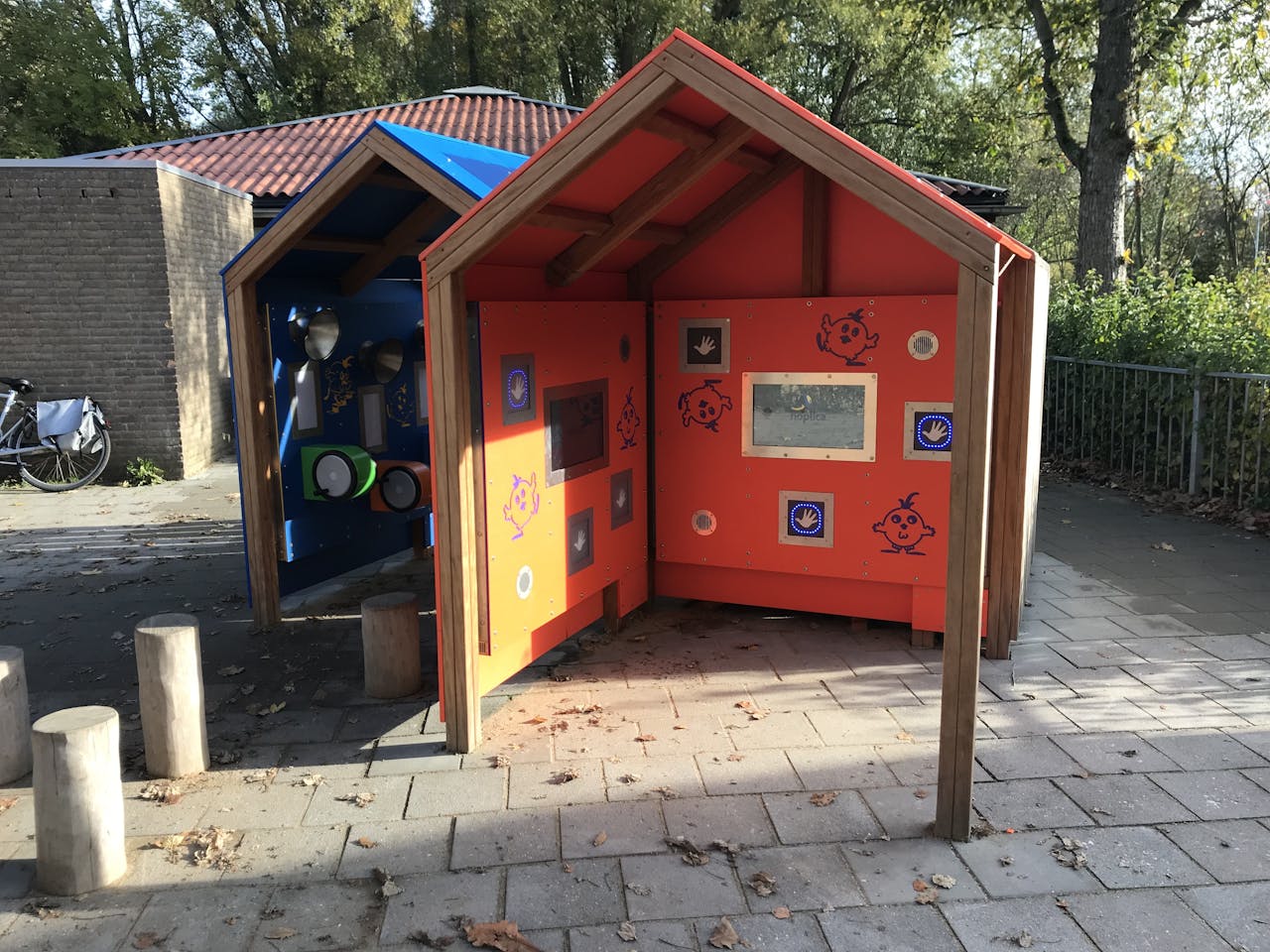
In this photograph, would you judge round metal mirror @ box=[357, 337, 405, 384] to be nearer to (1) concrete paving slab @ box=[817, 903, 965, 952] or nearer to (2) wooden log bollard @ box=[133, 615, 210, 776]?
(2) wooden log bollard @ box=[133, 615, 210, 776]

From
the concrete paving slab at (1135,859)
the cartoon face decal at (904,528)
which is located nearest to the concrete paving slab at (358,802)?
the concrete paving slab at (1135,859)

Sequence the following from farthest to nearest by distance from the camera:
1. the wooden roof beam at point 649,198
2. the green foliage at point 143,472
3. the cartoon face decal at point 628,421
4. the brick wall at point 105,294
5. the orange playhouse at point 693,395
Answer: the green foliage at point 143,472 < the brick wall at point 105,294 < the cartoon face decal at point 628,421 < the wooden roof beam at point 649,198 < the orange playhouse at point 693,395

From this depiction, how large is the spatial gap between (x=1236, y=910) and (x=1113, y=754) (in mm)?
1231

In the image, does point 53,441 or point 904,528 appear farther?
point 53,441

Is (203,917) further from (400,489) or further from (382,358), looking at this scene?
(382,358)

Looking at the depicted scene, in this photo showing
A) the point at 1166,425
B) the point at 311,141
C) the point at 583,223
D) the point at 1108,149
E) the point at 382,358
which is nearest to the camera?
the point at 583,223

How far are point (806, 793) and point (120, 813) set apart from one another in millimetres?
2668

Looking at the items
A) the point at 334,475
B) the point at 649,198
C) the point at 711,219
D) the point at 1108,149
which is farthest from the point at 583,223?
the point at 1108,149

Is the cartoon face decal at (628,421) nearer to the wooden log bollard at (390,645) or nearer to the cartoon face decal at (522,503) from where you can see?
the cartoon face decal at (522,503)

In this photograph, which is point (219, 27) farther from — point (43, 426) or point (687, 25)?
point (43, 426)

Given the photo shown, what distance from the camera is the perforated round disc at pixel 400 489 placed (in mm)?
6844

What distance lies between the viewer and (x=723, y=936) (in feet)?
10.5

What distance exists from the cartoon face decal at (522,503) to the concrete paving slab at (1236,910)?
126 inches

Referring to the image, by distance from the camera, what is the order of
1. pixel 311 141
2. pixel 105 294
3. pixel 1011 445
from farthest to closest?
pixel 311 141 → pixel 105 294 → pixel 1011 445
